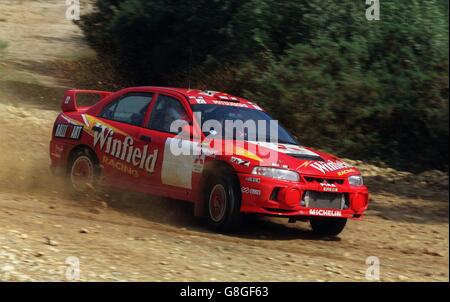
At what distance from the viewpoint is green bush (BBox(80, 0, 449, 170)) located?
1408 cm

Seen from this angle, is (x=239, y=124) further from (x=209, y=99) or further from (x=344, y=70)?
(x=344, y=70)

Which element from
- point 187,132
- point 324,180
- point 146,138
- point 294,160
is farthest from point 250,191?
point 146,138

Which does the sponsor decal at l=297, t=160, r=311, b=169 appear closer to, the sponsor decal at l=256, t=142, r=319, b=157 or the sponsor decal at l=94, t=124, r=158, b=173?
the sponsor decal at l=256, t=142, r=319, b=157

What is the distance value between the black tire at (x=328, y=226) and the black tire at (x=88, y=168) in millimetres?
2783

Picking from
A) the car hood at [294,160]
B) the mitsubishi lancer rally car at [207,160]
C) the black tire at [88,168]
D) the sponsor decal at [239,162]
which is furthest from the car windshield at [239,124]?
the black tire at [88,168]

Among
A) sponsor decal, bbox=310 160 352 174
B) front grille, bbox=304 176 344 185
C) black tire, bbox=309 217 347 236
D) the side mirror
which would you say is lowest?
black tire, bbox=309 217 347 236

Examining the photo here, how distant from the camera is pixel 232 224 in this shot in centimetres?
826

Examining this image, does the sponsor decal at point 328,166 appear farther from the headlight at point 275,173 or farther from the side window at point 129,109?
the side window at point 129,109

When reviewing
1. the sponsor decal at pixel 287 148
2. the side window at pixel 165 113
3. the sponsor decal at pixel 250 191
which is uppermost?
the side window at pixel 165 113

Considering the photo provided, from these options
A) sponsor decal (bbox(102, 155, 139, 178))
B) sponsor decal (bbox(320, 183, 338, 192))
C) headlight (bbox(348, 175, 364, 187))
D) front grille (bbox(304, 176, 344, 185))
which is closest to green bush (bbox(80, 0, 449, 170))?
sponsor decal (bbox(102, 155, 139, 178))

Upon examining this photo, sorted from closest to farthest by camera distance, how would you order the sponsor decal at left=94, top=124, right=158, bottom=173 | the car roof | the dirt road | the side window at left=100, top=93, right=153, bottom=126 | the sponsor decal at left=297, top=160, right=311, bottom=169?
the dirt road, the sponsor decal at left=297, top=160, right=311, bottom=169, the sponsor decal at left=94, top=124, right=158, bottom=173, the car roof, the side window at left=100, top=93, right=153, bottom=126

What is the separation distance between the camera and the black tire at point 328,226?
8.93m

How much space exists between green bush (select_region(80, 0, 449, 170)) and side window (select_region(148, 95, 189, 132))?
4868mm
